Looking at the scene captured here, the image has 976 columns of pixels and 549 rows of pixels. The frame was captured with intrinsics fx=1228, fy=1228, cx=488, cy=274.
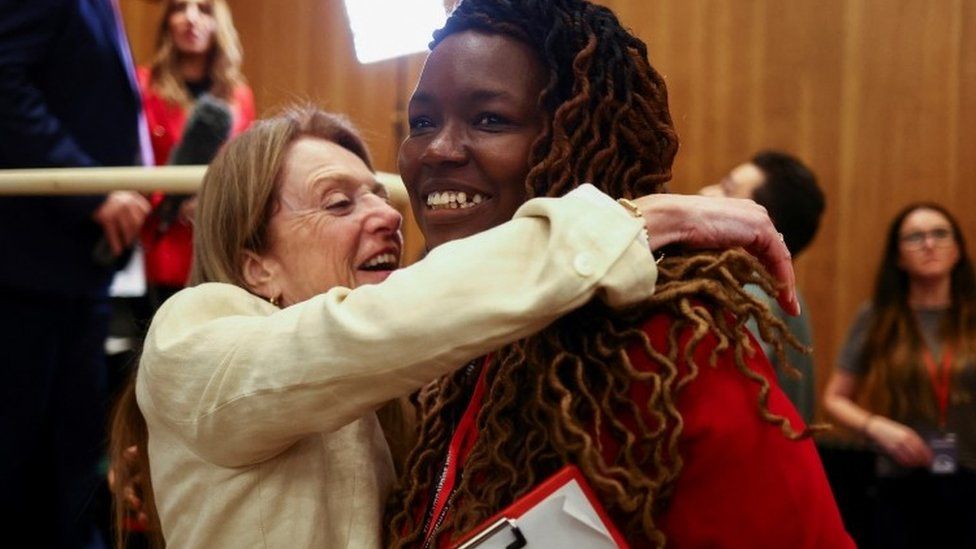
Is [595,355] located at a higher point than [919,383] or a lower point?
higher

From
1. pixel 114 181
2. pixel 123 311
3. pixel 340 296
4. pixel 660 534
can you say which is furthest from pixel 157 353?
pixel 123 311

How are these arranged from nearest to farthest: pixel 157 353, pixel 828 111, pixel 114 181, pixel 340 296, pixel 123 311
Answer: pixel 340 296
pixel 157 353
pixel 114 181
pixel 123 311
pixel 828 111

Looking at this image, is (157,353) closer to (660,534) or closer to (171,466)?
(171,466)

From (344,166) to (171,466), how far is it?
0.56m

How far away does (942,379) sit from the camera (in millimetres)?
3932

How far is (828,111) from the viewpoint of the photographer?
5.09m

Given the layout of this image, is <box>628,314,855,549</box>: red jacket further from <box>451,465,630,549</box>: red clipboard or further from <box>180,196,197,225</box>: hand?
<box>180,196,197,225</box>: hand

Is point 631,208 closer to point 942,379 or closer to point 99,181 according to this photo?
point 99,181

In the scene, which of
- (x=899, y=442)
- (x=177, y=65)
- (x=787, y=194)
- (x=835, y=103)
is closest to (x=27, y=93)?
(x=177, y=65)

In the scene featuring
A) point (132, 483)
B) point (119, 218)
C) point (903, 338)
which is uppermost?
point (119, 218)

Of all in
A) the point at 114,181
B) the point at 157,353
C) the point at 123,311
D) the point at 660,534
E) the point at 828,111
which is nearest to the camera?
the point at 660,534

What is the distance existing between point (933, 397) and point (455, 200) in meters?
2.81

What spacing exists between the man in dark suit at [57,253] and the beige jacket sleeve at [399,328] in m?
1.62

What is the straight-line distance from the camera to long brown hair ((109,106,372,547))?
1.86 meters
